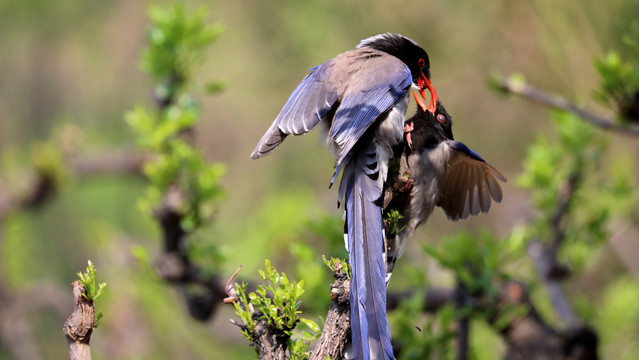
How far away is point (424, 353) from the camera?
2.79 meters

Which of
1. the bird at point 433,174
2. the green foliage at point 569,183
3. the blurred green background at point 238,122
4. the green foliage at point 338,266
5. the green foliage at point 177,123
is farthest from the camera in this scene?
the blurred green background at point 238,122

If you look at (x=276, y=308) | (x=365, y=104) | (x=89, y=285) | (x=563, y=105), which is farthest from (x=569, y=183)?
(x=89, y=285)

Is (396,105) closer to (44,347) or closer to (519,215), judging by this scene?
(519,215)

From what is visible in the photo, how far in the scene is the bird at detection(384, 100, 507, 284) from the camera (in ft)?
7.55

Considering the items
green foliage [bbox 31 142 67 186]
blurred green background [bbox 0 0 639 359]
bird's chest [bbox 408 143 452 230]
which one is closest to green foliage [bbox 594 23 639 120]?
bird's chest [bbox 408 143 452 230]

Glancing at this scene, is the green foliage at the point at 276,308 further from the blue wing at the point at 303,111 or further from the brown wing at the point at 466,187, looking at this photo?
the brown wing at the point at 466,187

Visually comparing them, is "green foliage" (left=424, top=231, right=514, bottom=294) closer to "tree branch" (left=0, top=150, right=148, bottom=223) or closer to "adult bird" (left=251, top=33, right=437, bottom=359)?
"adult bird" (left=251, top=33, right=437, bottom=359)

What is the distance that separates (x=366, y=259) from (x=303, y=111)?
0.63 metres

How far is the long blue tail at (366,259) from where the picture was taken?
1.70 meters

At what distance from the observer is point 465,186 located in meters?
2.52

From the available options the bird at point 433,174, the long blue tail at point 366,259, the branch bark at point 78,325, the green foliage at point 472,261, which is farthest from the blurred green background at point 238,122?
the branch bark at point 78,325

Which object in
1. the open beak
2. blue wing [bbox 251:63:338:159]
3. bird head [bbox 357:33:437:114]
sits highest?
bird head [bbox 357:33:437:114]

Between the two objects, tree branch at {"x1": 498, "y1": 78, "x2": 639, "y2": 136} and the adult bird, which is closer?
the adult bird

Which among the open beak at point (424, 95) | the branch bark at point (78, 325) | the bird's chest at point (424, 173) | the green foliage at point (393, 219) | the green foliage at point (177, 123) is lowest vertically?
the branch bark at point (78, 325)
